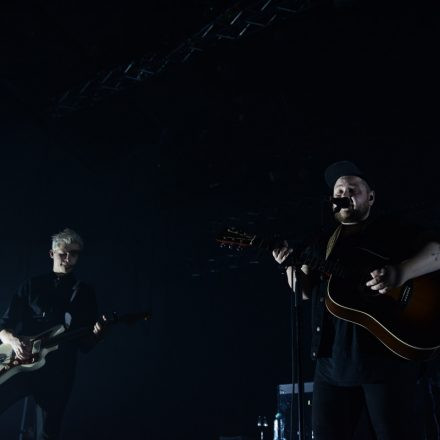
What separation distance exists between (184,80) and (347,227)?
4.87 metres

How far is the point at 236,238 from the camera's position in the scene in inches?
121

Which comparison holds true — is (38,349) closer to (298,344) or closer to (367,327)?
(298,344)

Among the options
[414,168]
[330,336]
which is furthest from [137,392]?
[330,336]

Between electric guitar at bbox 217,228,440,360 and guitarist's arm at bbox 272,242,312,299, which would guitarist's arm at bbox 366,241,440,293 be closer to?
electric guitar at bbox 217,228,440,360

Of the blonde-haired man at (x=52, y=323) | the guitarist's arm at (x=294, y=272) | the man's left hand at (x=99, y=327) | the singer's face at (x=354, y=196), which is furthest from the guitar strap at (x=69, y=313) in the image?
the singer's face at (x=354, y=196)

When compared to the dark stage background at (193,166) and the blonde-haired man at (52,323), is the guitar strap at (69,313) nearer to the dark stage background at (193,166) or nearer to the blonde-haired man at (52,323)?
the blonde-haired man at (52,323)

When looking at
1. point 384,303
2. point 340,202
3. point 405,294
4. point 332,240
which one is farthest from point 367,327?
point 340,202

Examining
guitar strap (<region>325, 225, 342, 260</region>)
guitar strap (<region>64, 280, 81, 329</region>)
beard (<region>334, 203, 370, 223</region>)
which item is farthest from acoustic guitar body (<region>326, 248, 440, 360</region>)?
guitar strap (<region>64, 280, 81, 329</region>)

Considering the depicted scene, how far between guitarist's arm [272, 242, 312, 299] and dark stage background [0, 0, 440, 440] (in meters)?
3.00

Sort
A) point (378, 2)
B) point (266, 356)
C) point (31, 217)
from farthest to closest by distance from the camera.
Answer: point (266, 356) → point (31, 217) → point (378, 2)

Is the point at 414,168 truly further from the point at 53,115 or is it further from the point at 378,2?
the point at 53,115

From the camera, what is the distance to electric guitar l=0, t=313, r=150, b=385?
451 centimetres

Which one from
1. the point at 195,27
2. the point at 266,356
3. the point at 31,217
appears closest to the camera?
the point at 195,27

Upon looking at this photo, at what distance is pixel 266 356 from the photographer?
8633 mm
